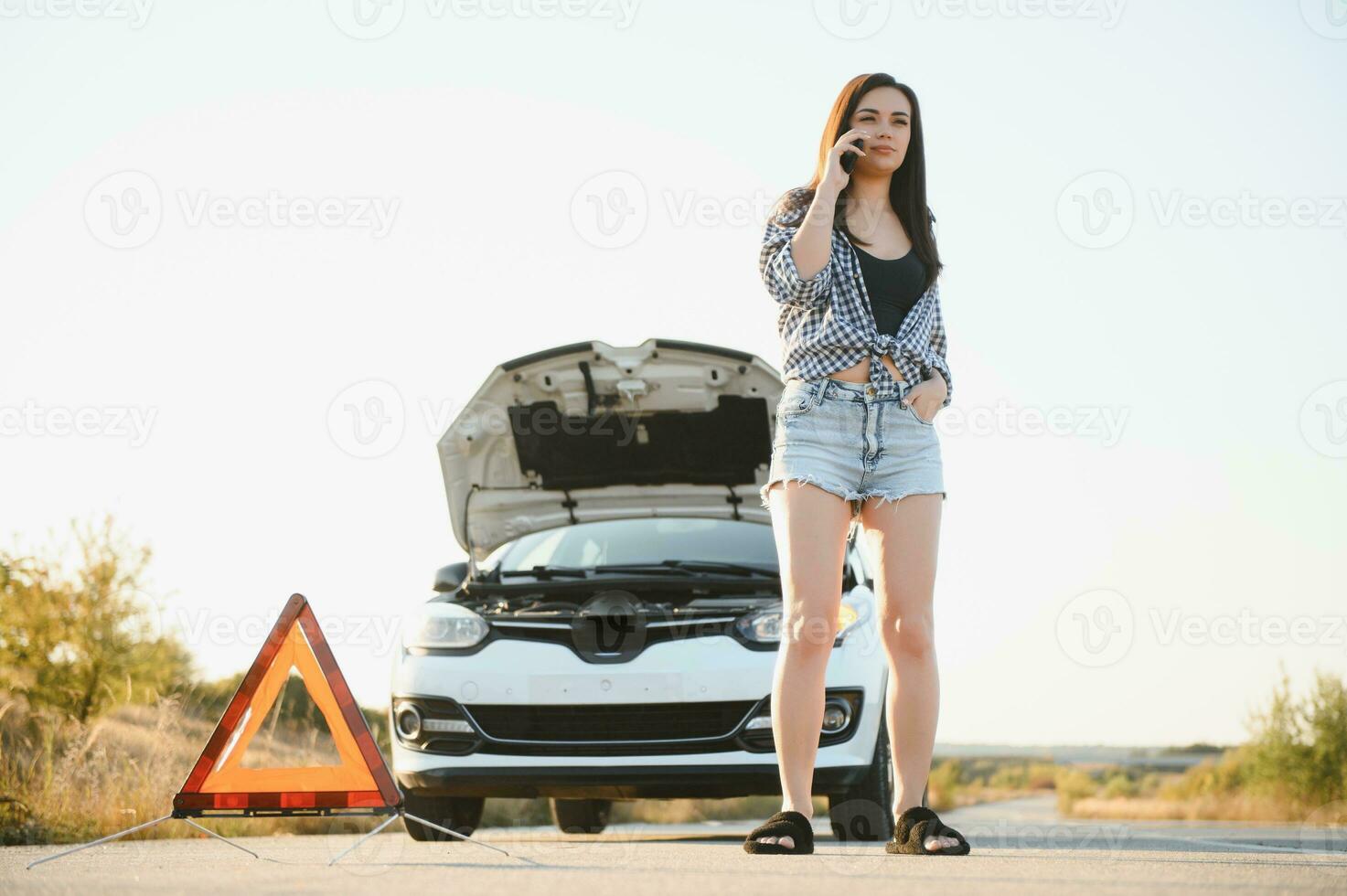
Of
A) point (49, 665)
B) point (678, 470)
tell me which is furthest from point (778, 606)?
point (49, 665)

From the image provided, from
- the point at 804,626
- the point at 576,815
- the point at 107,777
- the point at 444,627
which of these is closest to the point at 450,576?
the point at 444,627

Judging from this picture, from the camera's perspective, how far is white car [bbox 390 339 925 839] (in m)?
5.70

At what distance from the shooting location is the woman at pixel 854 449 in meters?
4.18

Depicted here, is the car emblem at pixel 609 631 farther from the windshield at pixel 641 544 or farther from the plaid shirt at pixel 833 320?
the plaid shirt at pixel 833 320

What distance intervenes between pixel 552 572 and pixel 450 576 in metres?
0.49

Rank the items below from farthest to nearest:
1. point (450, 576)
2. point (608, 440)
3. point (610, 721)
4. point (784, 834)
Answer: point (608, 440) → point (450, 576) → point (610, 721) → point (784, 834)

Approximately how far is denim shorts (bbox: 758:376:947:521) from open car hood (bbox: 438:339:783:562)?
2.17 metres

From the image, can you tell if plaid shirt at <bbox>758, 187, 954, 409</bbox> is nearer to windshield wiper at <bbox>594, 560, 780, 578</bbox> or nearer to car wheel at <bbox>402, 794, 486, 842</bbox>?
windshield wiper at <bbox>594, 560, 780, 578</bbox>

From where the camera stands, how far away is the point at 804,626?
4.16 metres

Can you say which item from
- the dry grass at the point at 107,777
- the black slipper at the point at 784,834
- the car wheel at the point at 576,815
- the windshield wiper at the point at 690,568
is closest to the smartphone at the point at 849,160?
the black slipper at the point at 784,834

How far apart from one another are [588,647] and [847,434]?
6.66 ft

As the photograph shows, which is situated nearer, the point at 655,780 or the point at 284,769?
the point at 284,769

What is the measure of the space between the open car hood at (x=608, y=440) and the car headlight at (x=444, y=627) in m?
0.90

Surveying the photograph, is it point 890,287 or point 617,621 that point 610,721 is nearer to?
Result: point 617,621
